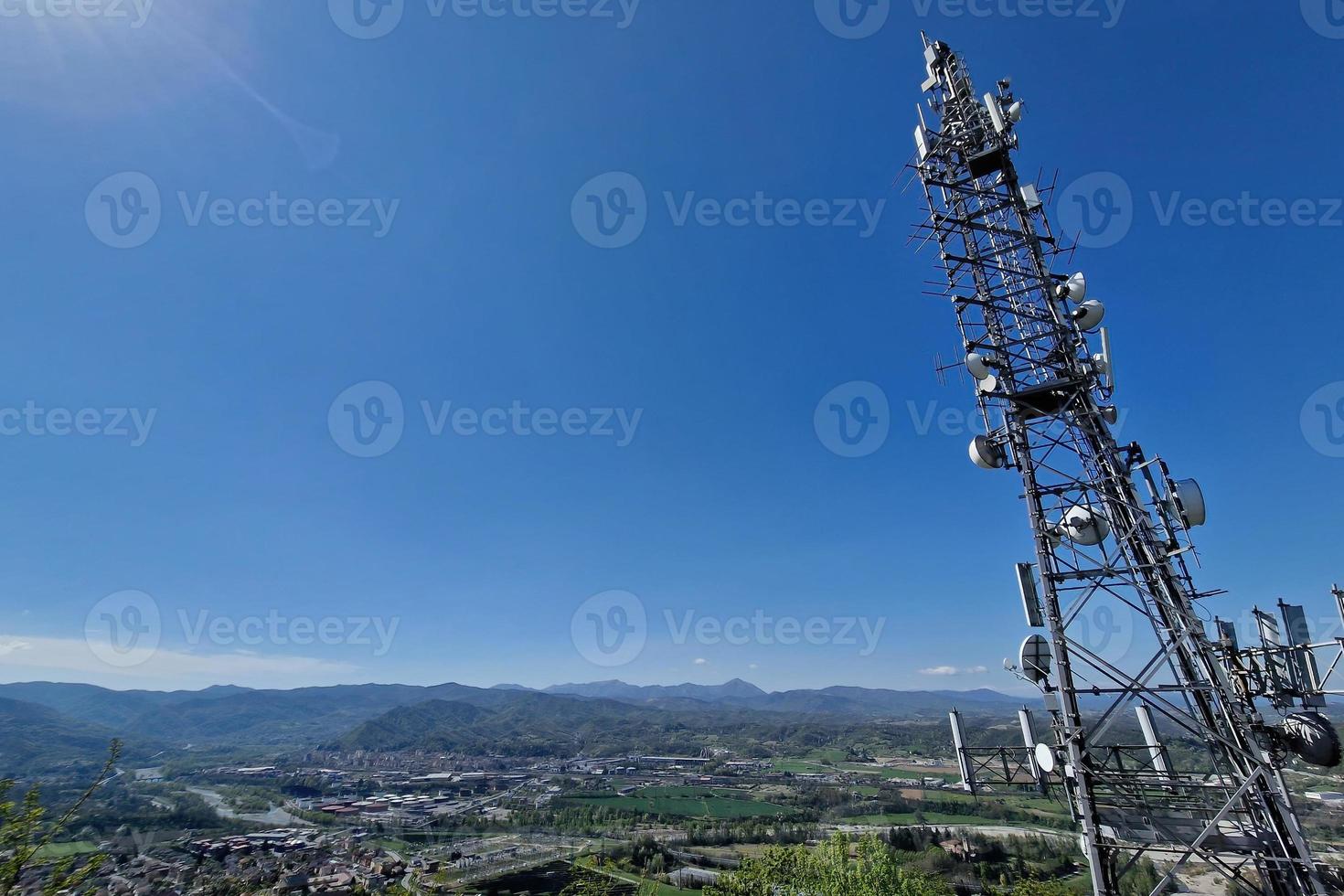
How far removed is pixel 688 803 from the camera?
225ft

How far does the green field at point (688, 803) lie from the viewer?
61312mm

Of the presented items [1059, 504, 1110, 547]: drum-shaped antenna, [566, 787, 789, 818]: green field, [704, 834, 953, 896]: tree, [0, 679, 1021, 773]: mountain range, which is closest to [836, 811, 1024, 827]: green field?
[566, 787, 789, 818]: green field

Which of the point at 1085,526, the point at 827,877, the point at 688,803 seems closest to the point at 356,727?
the point at 688,803

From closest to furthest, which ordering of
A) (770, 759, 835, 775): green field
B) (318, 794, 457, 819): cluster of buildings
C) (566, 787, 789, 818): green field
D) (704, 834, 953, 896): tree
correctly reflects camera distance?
(704, 834, 953, 896): tree → (566, 787, 789, 818): green field → (318, 794, 457, 819): cluster of buildings → (770, 759, 835, 775): green field

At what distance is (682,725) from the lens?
16412cm

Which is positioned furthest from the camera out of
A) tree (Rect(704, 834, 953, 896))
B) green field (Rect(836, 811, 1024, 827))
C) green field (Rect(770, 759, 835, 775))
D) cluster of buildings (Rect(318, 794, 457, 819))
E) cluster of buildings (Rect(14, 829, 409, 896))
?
green field (Rect(770, 759, 835, 775))

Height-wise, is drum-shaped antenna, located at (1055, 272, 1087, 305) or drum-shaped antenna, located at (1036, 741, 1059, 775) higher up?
drum-shaped antenna, located at (1055, 272, 1087, 305)

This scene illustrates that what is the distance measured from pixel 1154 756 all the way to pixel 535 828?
213 ft

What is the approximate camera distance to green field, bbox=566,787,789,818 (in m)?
61.3

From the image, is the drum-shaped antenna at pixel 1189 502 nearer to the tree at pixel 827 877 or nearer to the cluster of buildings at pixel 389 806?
the tree at pixel 827 877

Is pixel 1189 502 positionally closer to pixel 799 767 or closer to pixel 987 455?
pixel 987 455

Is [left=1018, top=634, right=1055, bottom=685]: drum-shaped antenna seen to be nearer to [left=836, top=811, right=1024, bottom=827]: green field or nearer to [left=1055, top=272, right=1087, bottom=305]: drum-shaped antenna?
[left=1055, top=272, right=1087, bottom=305]: drum-shaped antenna

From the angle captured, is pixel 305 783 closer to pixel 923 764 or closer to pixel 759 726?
pixel 923 764

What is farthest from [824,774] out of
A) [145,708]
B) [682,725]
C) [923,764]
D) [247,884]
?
[145,708]
